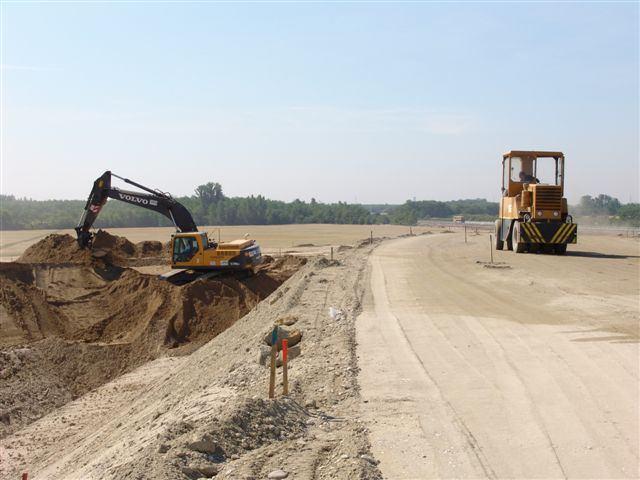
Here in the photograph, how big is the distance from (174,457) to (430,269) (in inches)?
716

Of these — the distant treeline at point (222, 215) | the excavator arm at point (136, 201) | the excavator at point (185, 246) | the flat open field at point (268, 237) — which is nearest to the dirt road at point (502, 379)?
the excavator at point (185, 246)

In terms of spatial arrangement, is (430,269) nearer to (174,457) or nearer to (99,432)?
(99,432)

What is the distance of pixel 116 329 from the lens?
2075 centimetres

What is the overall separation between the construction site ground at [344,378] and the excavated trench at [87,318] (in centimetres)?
7

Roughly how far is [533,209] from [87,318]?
1701 cm

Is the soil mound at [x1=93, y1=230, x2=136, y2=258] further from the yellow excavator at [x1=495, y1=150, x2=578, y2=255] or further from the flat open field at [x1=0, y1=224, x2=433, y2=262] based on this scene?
the yellow excavator at [x1=495, y1=150, x2=578, y2=255]

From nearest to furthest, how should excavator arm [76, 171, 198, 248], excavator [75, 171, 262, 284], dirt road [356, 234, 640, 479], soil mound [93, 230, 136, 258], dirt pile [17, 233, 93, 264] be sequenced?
1. dirt road [356, 234, 640, 479]
2. excavator [75, 171, 262, 284]
3. excavator arm [76, 171, 198, 248]
4. dirt pile [17, 233, 93, 264]
5. soil mound [93, 230, 136, 258]

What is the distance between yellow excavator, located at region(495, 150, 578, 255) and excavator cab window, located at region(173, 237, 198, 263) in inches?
500

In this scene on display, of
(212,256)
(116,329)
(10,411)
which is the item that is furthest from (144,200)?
(10,411)

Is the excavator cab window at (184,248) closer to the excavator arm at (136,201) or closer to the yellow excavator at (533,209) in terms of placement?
the excavator arm at (136,201)

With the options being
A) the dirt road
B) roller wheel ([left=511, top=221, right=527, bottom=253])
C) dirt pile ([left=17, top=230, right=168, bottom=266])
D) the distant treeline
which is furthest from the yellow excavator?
the distant treeline

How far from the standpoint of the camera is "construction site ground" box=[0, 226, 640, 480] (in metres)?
6.71

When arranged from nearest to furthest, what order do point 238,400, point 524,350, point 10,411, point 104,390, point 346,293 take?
point 238,400
point 524,350
point 10,411
point 104,390
point 346,293

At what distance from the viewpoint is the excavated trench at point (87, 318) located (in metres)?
15.5
